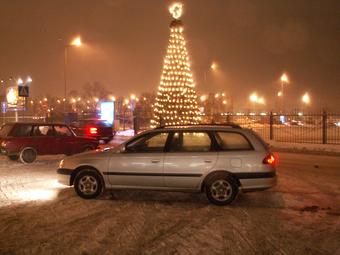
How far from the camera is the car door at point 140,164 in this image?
8117 mm

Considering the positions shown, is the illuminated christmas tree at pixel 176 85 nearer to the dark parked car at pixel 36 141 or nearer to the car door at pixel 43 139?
the dark parked car at pixel 36 141

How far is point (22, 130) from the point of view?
1429cm

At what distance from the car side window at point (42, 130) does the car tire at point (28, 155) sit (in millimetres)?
629

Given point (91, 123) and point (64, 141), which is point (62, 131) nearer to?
point (64, 141)

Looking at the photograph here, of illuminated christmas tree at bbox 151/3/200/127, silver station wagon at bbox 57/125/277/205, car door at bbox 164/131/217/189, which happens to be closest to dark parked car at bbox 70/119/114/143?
illuminated christmas tree at bbox 151/3/200/127

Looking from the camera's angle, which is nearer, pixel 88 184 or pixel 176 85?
pixel 88 184

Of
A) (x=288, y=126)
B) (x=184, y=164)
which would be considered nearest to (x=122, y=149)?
(x=184, y=164)

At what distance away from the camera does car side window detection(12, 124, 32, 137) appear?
557 inches

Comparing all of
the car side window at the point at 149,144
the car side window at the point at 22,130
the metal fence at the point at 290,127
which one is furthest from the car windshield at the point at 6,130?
the metal fence at the point at 290,127

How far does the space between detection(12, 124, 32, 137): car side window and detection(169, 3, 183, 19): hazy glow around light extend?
54.1 feet

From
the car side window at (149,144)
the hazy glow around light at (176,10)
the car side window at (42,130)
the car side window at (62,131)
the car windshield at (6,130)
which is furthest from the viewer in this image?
the hazy glow around light at (176,10)

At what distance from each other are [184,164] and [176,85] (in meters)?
19.7

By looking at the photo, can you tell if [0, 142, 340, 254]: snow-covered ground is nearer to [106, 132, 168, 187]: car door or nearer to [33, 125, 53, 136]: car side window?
[106, 132, 168, 187]: car door

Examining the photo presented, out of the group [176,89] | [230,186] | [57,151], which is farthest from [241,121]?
[230,186]
